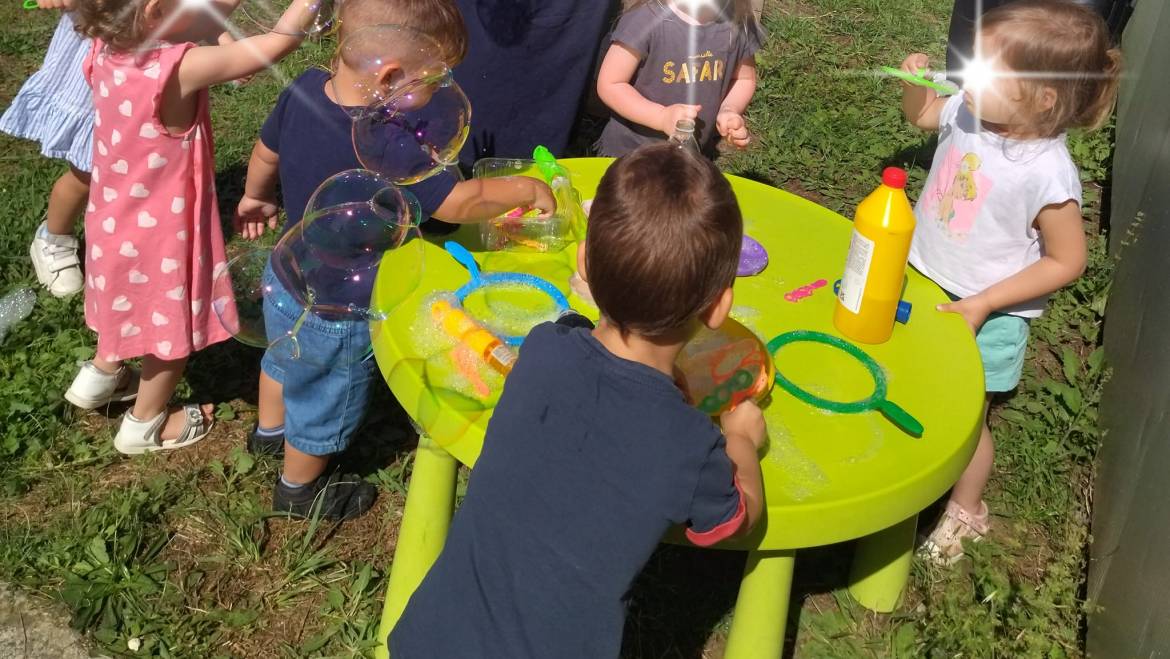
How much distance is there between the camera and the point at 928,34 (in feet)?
21.9

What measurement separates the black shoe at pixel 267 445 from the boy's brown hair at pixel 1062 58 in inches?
89.9

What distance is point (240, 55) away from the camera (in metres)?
2.64

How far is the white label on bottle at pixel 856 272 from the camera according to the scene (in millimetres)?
2195

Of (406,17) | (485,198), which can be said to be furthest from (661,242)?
(406,17)

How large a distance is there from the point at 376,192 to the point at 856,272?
1.10 meters

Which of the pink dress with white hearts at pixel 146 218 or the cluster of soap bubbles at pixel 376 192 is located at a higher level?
the cluster of soap bubbles at pixel 376 192

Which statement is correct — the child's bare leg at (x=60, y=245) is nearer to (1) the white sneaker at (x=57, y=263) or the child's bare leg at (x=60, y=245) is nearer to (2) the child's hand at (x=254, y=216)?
(1) the white sneaker at (x=57, y=263)

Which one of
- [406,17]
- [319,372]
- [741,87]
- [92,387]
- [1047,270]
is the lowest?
[92,387]

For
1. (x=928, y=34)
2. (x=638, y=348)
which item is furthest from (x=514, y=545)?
(x=928, y=34)

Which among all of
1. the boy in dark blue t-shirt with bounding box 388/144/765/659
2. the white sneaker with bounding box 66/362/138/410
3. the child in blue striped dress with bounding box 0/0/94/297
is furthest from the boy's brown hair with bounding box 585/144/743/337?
the child in blue striped dress with bounding box 0/0/94/297

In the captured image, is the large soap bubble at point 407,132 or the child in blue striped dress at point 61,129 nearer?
the large soap bubble at point 407,132

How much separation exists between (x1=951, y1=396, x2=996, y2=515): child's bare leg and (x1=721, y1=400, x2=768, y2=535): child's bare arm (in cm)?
125

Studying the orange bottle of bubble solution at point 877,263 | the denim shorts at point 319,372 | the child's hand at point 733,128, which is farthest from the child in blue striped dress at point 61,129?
the orange bottle of bubble solution at point 877,263

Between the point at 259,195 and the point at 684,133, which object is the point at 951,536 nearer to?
the point at 684,133
